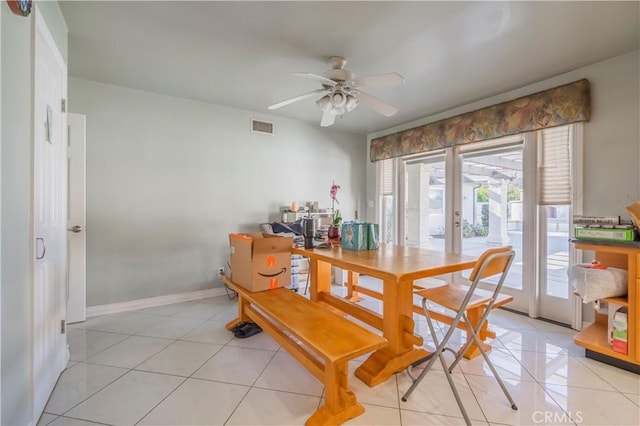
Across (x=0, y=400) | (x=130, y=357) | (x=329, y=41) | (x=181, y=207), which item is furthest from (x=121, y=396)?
(x=329, y=41)

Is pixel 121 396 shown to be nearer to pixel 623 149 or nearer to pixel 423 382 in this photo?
pixel 423 382

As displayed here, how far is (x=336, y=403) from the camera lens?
4.85 feet

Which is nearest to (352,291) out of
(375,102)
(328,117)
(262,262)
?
(262,262)

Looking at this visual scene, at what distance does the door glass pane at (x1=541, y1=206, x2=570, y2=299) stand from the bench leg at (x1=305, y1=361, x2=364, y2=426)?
97.8 inches

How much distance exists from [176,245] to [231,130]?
1590 millimetres

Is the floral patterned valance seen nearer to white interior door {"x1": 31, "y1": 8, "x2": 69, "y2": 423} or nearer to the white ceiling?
the white ceiling

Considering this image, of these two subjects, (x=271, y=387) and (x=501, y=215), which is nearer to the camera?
(x=271, y=387)

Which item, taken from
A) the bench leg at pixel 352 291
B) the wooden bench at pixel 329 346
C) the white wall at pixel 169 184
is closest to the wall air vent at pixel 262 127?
the white wall at pixel 169 184

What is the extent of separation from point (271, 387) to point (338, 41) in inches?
97.0

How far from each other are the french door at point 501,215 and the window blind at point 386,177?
370 millimetres

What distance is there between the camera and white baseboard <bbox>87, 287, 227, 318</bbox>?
2.97 m

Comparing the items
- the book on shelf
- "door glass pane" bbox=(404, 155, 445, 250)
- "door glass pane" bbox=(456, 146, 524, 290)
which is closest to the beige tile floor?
the book on shelf

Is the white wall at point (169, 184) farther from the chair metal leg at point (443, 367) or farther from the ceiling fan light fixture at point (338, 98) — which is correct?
the chair metal leg at point (443, 367)

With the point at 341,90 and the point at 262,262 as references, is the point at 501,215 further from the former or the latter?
the point at 262,262
